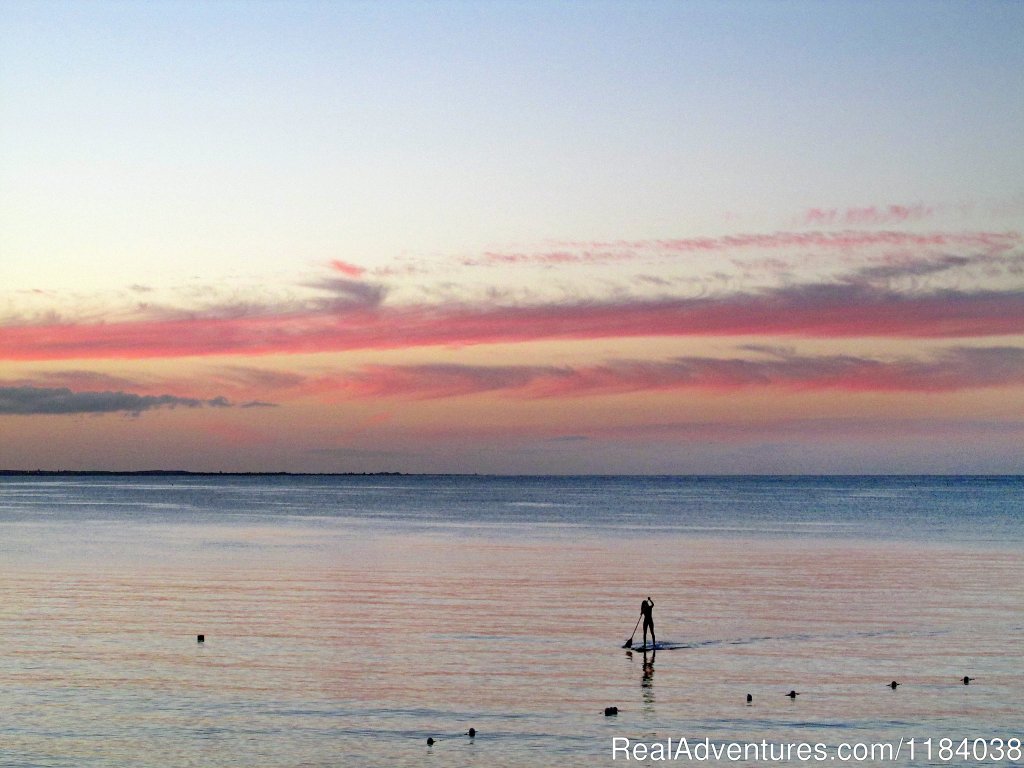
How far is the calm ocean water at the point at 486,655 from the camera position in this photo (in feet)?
101

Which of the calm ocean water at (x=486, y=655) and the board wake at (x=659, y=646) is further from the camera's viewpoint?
the board wake at (x=659, y=646)

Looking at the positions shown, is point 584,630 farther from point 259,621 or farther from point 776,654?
point 259,621

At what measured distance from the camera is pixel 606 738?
30.8 meters

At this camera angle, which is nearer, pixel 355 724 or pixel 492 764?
pixel 492 764

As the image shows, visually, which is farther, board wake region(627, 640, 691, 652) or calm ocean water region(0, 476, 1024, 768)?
board wake region(627, 640, 691, 652)

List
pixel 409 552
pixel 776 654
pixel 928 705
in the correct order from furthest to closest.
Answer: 1. pixel 409 552
2. pixel 776 654
3. pixel 928 705

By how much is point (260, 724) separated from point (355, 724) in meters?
2.75

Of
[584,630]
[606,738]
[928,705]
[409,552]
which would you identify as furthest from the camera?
[409,552]

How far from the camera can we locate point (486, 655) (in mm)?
41719

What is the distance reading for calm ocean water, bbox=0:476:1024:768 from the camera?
101ft

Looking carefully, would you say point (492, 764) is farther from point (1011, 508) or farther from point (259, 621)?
point (1011, 508)

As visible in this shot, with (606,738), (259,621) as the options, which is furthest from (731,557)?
(606,738)

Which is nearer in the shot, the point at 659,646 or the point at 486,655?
the point at 486,655

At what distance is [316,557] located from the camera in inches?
3371
